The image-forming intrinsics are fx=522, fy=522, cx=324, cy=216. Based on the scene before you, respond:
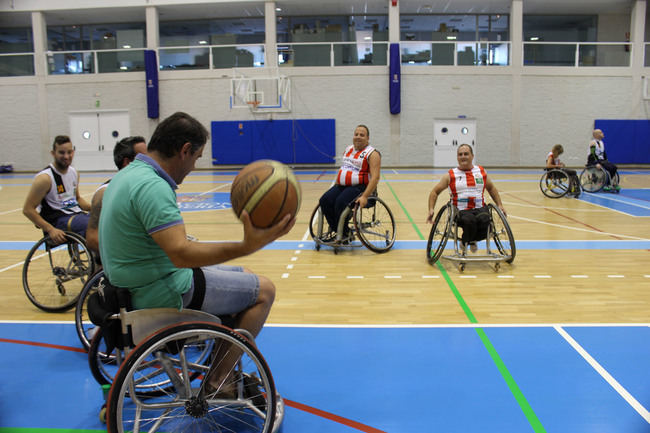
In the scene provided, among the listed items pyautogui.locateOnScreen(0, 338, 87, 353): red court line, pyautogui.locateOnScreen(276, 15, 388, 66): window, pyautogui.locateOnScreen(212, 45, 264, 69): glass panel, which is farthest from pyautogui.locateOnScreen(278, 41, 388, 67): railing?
pyautogui.locateOnScreen(0, 338, 87, 353): red court line

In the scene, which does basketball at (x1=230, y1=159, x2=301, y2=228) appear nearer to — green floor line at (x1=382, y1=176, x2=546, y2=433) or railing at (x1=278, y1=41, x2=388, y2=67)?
green floor line at (x1=382, y1=176, x2=546, y2=433)

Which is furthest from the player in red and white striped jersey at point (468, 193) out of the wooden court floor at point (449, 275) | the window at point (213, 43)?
the window at point (213, 43)

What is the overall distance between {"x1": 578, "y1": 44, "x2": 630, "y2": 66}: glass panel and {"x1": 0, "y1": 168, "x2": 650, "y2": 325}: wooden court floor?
11102 millimetres

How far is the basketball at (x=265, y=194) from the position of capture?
2.06 meters

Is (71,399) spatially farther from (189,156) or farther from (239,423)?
(189,156)

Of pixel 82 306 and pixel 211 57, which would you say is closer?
pixel 82 306

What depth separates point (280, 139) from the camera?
61.5 feet

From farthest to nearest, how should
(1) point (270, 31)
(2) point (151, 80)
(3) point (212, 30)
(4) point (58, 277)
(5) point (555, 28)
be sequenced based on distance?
(3) point (212, 30)
(5) point (555, 28)
(2) point (151, 80)
(1) point (270, 31)
(4) point (58, 277)

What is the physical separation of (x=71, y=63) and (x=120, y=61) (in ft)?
6.16

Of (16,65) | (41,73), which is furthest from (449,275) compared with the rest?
(16,65)

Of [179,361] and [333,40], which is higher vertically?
[333,40]

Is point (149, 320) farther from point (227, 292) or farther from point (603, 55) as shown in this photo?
point (603, 55)

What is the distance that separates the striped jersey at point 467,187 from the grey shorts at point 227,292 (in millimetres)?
3479

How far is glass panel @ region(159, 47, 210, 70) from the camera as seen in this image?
61.6 ft
